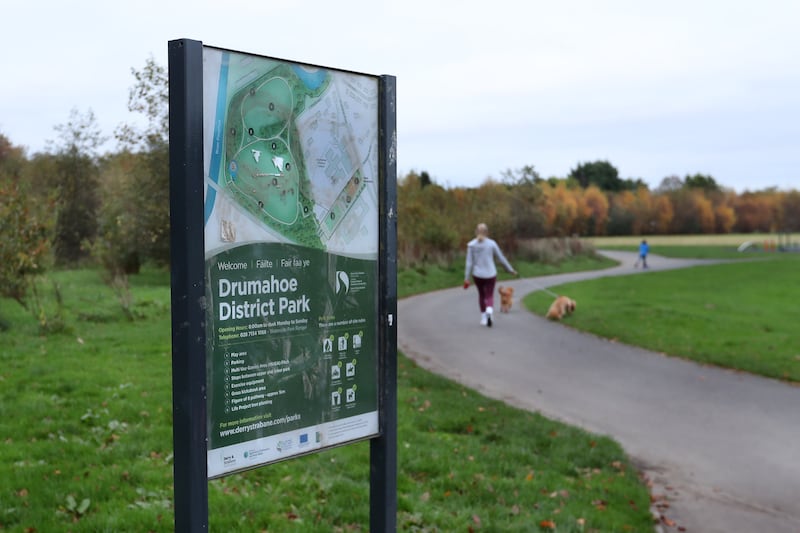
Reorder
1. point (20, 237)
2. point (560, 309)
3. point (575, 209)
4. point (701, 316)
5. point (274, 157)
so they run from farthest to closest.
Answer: point (575, 209) → point (701, 316) → point (560, 309) → point (20, 237) → point (274, 157)

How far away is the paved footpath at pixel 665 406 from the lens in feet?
21.1

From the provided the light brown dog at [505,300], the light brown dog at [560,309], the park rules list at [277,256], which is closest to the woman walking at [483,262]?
the light brown dog at [560,309]

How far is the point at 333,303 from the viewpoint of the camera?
147 inches

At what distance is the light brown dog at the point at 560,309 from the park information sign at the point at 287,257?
45.7 ft

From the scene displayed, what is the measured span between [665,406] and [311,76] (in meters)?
7.29

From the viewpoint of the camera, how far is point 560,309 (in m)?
17.6

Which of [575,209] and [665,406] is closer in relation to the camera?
[665,406]

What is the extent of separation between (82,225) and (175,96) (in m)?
27.2

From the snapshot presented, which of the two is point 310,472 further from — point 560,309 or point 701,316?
point 701,316

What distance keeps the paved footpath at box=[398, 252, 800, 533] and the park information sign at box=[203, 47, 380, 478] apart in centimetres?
343

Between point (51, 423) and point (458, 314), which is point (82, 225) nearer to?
point (458, 314)

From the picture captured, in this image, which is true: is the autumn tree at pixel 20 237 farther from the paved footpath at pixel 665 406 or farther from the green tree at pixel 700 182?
the green tree at pixel 700 182

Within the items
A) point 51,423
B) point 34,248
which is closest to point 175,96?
point 51,423

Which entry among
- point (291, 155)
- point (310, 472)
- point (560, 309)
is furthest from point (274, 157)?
point (560, 309)
